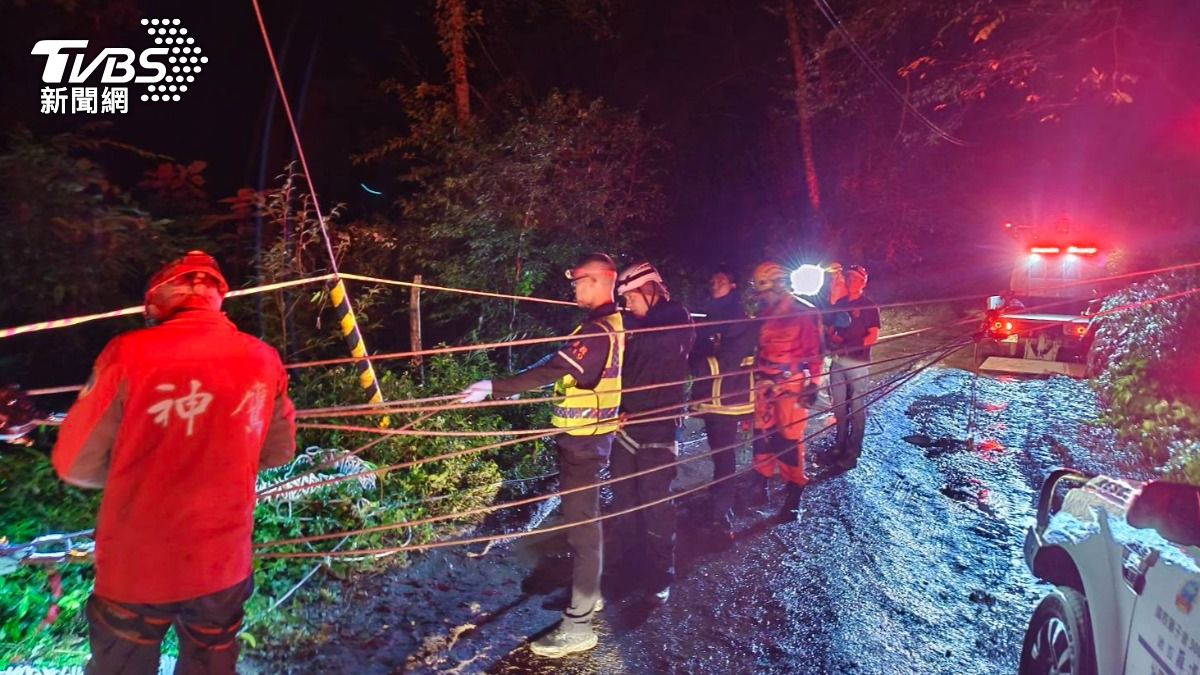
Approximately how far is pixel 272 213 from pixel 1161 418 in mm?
8228

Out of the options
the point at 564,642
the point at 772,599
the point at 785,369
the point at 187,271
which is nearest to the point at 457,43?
the point at 785,369

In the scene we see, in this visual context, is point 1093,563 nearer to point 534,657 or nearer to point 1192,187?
point 534,657

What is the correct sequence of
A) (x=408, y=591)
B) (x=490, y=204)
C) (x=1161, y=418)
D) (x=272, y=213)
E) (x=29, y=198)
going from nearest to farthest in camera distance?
(x=408, y=591), (x=29, y=198), (x=272, y=213), (x=1161, y=418), (x=490, y=204)

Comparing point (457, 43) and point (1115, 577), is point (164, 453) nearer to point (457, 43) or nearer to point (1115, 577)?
point (1115, 577)

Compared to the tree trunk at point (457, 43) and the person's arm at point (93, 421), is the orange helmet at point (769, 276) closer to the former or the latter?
the person's arm at point (93, 421)

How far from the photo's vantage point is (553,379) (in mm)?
4020

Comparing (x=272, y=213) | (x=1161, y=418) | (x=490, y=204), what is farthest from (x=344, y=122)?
(x=1161, y=418)

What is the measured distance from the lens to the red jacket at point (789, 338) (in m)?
5.97

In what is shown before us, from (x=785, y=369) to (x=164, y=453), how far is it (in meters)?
4.52

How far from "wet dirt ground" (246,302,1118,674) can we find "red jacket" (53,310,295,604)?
5.15 feet

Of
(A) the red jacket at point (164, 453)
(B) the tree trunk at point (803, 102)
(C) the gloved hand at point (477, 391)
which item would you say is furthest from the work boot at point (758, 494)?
(B) the tree trunk at point (803, 102)

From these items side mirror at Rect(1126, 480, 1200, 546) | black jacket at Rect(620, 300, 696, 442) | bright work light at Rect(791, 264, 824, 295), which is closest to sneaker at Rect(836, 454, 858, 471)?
bright work light at Rect(791, 264, 824, 295)

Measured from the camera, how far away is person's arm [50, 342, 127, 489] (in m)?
2.36

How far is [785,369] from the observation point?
602cm
